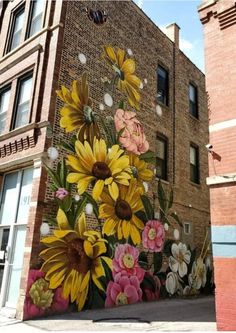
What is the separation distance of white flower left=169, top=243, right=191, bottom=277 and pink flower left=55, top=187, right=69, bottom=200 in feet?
19.8

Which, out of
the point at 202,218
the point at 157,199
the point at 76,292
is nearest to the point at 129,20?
the point at 157,199

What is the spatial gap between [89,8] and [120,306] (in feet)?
35.2

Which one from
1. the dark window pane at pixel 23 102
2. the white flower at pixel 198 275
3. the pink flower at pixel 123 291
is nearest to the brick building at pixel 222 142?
the pink flower at pixel 123 291

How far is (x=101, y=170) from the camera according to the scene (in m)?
11.6

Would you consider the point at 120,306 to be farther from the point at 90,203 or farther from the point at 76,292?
the point at 90,203

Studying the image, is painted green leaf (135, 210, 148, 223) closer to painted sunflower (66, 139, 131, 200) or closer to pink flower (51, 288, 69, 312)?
painted sunflower (66, 139, 131, 200)

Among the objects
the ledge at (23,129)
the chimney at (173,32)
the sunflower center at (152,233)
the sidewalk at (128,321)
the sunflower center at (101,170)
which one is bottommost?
the sidewalk at (128,321)

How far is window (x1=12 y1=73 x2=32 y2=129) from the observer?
39.5ft

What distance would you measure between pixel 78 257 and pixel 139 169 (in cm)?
450

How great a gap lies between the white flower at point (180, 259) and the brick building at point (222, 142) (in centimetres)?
692

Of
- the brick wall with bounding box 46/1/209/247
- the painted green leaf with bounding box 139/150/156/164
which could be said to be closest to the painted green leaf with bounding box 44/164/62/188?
the brick wall with bounding box 46/1/209/247

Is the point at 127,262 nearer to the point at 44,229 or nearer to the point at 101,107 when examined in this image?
the point at 44,229

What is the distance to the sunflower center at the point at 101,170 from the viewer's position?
37.6ft

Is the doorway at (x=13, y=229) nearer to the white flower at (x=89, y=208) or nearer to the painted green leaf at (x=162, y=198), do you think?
the white flower at (x=89, y=208)
